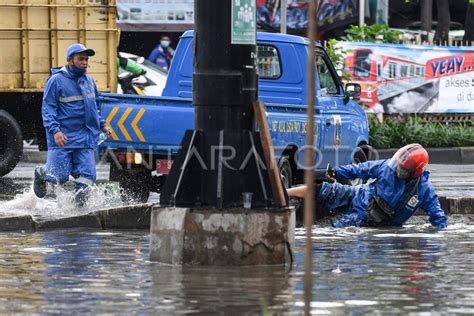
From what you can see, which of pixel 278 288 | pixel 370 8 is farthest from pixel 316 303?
pixel 370 8

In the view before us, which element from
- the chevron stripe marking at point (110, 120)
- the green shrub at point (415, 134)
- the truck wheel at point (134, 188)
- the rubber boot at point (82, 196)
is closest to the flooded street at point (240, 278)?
the rubber boot at point (82, 196)

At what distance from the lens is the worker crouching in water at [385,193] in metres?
12.0

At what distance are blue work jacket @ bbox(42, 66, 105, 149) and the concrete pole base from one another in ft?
13.8

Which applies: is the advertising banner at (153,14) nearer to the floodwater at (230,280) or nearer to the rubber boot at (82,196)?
the rubber boot at (82,196)

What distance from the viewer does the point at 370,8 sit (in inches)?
1276

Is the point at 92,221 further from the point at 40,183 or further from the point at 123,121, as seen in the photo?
the point at 123,121

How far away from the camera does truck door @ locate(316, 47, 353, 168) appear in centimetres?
1568

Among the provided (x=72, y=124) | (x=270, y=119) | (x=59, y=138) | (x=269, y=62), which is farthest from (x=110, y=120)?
(x=269, y=62)

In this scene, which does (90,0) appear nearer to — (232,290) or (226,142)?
(226,142)

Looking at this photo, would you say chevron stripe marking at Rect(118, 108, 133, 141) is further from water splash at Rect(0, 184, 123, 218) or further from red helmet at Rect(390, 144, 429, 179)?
red helmet at Rect(390, 144, 429, 179)

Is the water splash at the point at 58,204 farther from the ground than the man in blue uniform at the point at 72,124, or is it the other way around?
the man in blue uniform at the point at 72,124

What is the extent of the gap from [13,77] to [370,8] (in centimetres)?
1445

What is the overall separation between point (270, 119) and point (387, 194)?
2.66 metres

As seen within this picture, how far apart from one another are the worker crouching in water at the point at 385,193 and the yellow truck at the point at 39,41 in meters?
7.42
